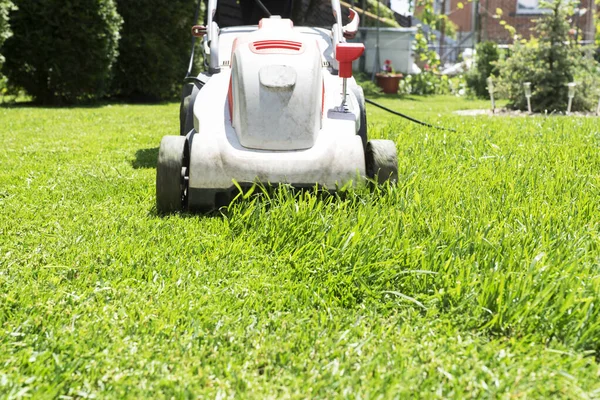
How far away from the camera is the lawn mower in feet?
10.7

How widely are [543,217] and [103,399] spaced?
6.86ft

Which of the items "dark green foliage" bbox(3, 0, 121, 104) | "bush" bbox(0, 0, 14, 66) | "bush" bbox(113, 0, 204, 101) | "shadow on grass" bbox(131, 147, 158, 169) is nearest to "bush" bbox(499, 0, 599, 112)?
"bush" bbox(113, 0, 204, 101)

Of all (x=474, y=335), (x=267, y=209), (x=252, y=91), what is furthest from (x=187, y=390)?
(x=252, y=91)

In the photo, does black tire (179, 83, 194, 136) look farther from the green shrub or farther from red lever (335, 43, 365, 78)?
the green shrub

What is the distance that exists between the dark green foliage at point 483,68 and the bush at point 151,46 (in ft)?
25.2

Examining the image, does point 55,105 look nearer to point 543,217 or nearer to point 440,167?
point 440,167

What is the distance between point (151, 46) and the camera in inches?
485

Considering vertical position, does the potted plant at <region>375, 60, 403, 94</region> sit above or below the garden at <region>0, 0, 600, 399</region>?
above

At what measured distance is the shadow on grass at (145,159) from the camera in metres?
4.93

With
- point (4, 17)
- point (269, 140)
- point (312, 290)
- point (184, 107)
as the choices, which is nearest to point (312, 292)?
point (312, 290)

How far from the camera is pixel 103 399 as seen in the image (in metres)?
1.71

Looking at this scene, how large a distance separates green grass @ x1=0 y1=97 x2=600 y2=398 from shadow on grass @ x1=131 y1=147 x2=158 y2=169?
0.94 metres

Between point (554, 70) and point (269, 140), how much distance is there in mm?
8826

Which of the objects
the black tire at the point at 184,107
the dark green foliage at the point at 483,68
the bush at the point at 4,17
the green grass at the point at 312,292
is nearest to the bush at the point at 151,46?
the bush at the point at 4,17
